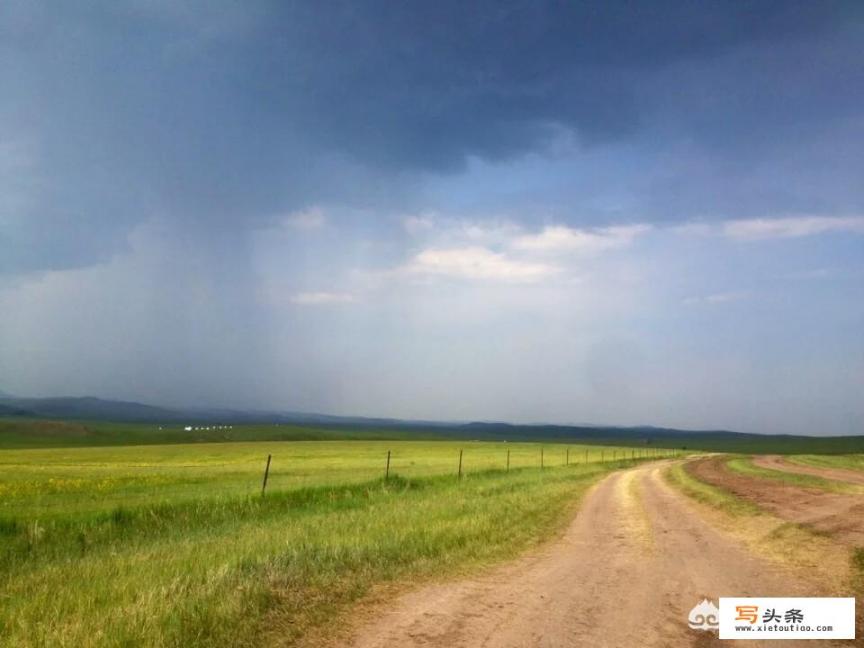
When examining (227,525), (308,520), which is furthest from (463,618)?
(227,525)

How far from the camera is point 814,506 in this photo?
20391mm

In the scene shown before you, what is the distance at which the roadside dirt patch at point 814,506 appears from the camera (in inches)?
602

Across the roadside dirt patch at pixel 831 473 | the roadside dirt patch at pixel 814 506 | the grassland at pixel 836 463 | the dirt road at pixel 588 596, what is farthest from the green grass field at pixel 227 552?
the grassland at pixel 836 463

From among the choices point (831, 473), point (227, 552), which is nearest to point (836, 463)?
point (831, 473)

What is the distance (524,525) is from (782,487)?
17339 mm

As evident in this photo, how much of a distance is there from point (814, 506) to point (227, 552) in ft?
59.5

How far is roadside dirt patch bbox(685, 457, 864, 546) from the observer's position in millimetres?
15297

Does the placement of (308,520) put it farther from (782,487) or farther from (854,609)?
(782,487)
